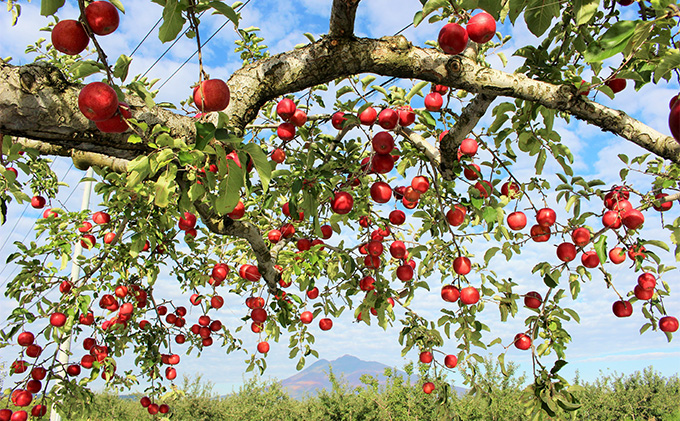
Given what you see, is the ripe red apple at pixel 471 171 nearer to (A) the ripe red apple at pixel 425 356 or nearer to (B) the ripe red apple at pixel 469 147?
(B) the ripe red apple at pixel 469 147

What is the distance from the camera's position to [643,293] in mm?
2859

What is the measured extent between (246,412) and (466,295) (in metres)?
8.27

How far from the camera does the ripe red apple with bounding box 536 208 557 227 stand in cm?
280

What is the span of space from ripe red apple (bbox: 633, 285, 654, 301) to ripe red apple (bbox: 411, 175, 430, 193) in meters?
1.76

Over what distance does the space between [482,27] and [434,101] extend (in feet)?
2.93

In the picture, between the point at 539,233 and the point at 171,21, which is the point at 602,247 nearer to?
the point at 539,233

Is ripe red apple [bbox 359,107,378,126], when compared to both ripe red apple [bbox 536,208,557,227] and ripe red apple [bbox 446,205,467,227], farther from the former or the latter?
ripe red apple [bbox 536,208,557,227]

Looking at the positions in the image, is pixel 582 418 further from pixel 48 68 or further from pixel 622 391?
pixel 48 68

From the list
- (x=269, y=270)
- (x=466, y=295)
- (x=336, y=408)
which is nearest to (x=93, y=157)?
(x=269, y=270)

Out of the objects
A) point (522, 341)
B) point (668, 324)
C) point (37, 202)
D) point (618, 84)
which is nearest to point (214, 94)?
point (618, 84)

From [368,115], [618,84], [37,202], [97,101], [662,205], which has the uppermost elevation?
[37,202]

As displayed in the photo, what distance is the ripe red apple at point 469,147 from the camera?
2619 millimetres

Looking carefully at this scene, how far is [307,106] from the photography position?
3373 millimetres

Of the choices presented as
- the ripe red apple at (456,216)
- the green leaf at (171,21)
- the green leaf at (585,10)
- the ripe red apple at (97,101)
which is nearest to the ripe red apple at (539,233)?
the ripe red apple at (456,216)
